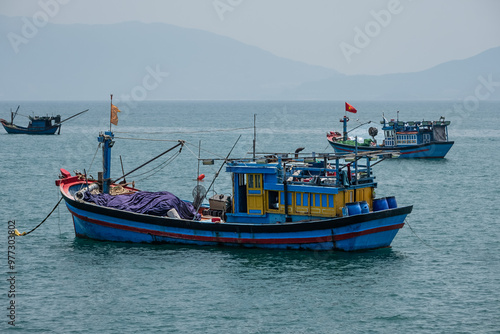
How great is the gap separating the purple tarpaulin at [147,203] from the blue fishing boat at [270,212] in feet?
0.16

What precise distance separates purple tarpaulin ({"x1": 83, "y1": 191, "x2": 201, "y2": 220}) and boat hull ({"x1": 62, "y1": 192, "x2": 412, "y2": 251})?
28.5 inches

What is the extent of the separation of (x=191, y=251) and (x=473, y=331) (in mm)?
13709

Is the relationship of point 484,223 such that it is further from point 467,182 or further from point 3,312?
point 3,312

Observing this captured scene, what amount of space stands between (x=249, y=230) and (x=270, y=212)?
1.30m

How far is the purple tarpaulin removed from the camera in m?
33.9

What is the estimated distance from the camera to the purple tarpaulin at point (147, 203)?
111 feet

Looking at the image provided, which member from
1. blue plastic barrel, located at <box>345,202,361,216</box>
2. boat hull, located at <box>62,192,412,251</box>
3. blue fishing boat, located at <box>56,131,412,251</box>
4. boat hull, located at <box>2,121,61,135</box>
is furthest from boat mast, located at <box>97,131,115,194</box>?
boat hull, located at <box>2,121,61,135</box>

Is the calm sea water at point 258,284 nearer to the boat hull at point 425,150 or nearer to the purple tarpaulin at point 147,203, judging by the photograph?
the purple tarpaulin at point 147,203

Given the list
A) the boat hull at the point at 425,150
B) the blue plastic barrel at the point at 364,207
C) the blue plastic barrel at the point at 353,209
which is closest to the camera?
Result: the blue plastic barrel at the point at 353,209

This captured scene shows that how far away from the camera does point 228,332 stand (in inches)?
936

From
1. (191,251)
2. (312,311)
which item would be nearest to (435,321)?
(312,311)

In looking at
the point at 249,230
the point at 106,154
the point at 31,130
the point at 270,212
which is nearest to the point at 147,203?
the point at 106,154

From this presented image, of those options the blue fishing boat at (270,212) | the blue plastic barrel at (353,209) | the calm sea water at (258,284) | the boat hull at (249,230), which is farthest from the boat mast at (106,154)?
the blue plastic barrel at (353,209)

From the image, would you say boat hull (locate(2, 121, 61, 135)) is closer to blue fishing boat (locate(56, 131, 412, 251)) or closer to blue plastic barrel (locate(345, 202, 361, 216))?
blue fishing boat (locate(56, 131, 412, 251))
